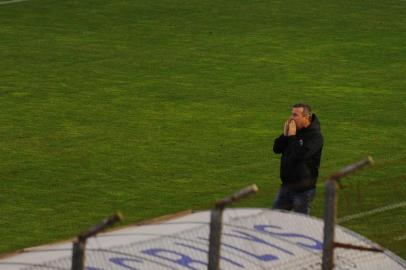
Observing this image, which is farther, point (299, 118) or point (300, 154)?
point (299, 118)

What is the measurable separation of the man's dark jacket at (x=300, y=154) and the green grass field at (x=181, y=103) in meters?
0.40

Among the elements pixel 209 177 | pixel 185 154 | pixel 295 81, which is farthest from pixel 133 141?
pixel 295 81

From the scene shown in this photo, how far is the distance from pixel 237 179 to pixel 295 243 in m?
7.29

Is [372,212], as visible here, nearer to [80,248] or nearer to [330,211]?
[330,211]

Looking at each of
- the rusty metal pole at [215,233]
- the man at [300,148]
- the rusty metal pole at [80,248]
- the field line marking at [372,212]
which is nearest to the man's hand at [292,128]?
the man at [300,148]

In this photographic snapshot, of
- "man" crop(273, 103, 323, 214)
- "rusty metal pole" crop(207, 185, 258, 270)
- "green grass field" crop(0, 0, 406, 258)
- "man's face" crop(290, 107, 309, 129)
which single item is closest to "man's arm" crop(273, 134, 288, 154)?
"man" crop(273, 103, 323, 214)

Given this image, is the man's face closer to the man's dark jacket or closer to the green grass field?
the man's dark jacket

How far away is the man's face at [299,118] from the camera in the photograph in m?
15.2

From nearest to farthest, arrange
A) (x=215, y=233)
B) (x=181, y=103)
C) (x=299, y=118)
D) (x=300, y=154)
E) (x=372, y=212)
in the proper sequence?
(x=215, y=233)
(x=372, y=212)
(x=300, y=154)
(x=299, y=118)
(x=181, y=103)

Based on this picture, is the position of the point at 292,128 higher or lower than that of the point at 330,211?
higher

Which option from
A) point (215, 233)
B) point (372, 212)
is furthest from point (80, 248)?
point (372, 212)

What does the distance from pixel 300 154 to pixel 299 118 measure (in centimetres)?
40

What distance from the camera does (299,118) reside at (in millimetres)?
15352

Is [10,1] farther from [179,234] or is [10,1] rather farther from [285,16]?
[179,234]
